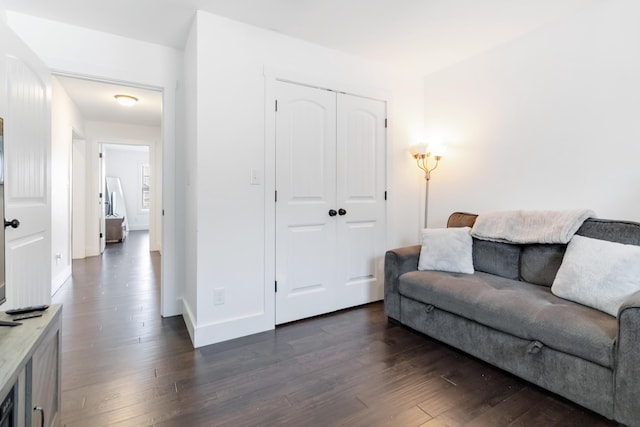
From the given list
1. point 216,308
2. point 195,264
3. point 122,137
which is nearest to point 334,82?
point 195,264

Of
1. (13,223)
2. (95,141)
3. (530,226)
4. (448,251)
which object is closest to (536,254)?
(530,226)

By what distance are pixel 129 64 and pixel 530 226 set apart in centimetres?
330

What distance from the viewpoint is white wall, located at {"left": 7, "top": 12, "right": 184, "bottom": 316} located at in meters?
2.29

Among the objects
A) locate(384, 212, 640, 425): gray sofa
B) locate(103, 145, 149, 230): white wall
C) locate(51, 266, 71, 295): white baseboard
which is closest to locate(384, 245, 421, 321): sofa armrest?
locate(384, 212, 640, 425): gray sofa

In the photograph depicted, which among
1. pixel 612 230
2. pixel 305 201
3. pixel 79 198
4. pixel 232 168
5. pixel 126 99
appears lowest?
pixel 612 230

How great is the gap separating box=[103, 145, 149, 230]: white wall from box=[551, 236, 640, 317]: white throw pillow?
31.9ft

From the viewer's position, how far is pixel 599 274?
1678mm

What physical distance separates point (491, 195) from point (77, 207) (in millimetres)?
5994

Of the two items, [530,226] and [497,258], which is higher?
[530,226]

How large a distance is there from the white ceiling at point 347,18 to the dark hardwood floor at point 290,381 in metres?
2.33

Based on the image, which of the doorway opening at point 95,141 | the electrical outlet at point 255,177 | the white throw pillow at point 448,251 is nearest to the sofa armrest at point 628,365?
the white throw pillow at point 448,251

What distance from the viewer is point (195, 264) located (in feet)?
7.54

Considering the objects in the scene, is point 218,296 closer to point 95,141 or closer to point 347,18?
point 347,18

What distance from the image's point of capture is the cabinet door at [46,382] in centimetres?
100
